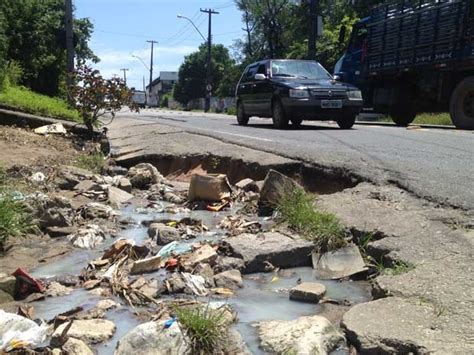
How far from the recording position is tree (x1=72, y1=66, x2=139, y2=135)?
37.0ft

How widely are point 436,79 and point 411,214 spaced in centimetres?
1094

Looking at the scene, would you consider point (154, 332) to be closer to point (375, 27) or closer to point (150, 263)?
point (150, 263)

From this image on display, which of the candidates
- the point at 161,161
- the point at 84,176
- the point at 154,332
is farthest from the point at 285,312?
the point at 161,161

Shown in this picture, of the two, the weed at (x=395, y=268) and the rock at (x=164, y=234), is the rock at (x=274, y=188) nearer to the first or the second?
the rock at (x=164, y=234)

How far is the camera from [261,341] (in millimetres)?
2885

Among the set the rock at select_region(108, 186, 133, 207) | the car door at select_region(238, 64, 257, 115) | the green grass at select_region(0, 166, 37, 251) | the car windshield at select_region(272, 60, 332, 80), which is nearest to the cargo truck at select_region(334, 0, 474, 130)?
the car windshield at select_region(272, 60, 332, 80)

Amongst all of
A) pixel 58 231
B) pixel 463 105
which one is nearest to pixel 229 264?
pixel 58 231

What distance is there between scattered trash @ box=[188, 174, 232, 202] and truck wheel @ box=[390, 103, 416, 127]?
37.3 ft

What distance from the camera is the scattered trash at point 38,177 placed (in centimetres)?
717

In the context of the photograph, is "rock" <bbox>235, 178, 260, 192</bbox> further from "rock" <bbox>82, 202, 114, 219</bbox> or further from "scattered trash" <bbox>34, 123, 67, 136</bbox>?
"scattered trash" <bbox>34, 123, 67, 136</bbox>

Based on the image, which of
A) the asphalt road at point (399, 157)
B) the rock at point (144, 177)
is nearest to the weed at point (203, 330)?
the asphalt road at point (399, 157)

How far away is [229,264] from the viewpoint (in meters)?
4.14

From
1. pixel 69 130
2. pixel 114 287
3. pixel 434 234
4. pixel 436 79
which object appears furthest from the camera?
pixel 436 79

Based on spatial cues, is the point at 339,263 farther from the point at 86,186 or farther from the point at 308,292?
the point at 86,186
